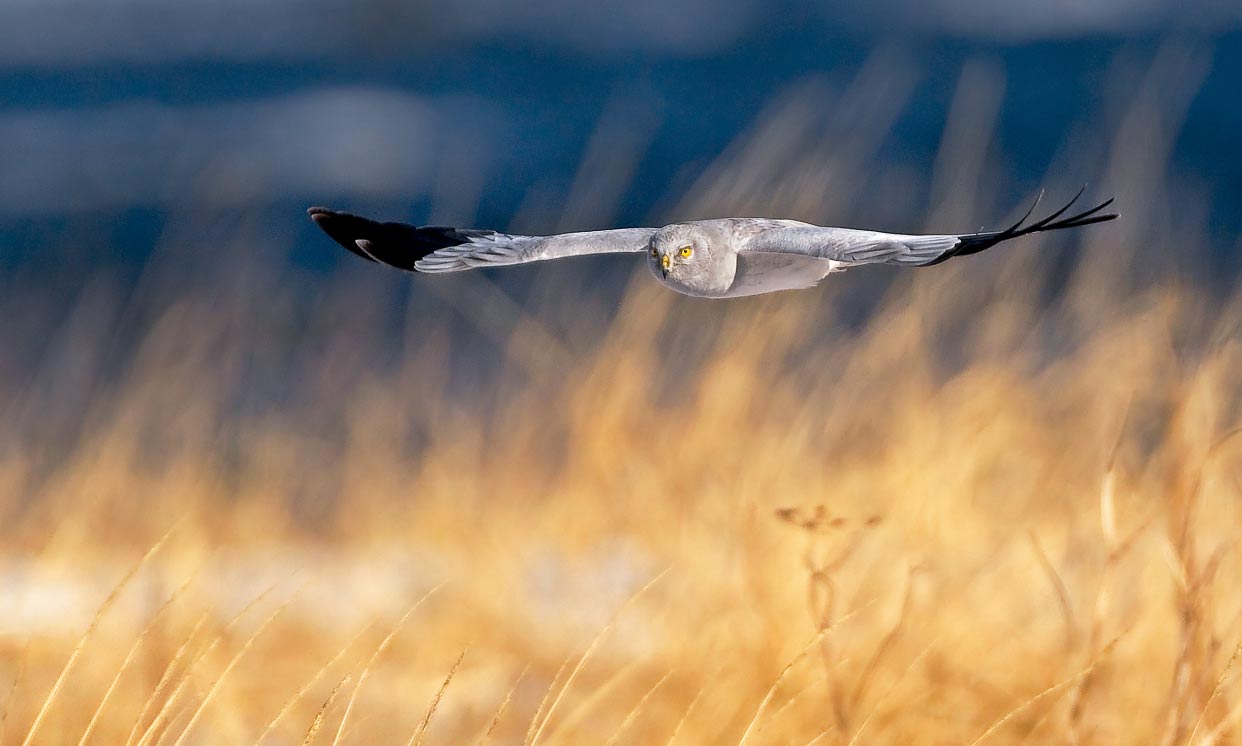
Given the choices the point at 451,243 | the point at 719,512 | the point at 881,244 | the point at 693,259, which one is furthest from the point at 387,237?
the point at 719,512

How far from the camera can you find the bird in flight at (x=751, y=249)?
3.38 ft

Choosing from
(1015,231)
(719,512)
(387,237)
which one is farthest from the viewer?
(719,512)

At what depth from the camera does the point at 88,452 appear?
3064 mm

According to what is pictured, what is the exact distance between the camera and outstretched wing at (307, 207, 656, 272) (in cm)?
119

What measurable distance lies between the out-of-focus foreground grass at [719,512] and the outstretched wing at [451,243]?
2.18ft

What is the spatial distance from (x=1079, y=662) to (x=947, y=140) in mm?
1295

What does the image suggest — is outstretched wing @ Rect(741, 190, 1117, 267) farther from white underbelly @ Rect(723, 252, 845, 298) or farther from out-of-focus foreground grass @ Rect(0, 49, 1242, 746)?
out-of-focus foreground grass @ Rect(0, 49, 1242, 746)

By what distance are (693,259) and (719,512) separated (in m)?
1.55

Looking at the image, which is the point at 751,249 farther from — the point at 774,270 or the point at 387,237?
the point at 387,237

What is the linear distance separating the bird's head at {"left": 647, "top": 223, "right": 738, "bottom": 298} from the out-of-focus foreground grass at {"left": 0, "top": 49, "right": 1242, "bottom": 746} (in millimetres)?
829

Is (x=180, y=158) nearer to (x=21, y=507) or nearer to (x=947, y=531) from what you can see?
(x=21, y=507)

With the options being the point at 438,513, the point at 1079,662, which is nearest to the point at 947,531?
the point at 1079,662

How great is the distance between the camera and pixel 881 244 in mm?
1058

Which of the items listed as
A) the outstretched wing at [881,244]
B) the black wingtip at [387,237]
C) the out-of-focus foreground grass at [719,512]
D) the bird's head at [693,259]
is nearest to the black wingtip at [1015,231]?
the outstretched wing at [881,244]
